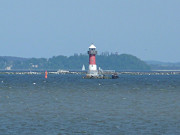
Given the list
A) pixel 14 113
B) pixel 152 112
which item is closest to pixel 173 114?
pixel 152 112

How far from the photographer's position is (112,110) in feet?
186

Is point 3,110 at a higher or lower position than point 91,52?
lower

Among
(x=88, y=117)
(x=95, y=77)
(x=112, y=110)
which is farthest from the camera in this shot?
(x=95, y=77)

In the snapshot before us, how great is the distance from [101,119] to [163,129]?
25.8 feet

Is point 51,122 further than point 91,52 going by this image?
No

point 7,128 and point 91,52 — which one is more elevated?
point 91,52

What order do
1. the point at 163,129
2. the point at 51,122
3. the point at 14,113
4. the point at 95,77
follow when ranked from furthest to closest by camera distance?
the point at 95,77
the point at 14,113
the point at 51,122
the point at 163,129

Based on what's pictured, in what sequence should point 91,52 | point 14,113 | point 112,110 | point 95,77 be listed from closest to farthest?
1. point 14,113
2. point 112,110
3. point 91,52
4. point 95,77

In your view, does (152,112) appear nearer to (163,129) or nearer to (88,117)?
(88,117)

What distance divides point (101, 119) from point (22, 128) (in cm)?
876

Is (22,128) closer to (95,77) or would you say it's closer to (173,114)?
(173,114)

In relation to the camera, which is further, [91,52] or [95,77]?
[95,77]

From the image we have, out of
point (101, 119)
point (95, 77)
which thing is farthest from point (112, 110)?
point (95, 77)

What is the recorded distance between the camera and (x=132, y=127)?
4266 centimetres
